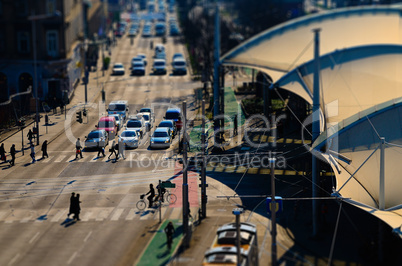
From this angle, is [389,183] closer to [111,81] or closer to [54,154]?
[54,154]

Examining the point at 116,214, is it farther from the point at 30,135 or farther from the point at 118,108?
the point at 118,108

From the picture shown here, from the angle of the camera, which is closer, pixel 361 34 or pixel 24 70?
pixel 361 34

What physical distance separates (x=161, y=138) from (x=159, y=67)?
44.3 metres

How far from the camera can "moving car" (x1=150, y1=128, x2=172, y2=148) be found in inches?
2753

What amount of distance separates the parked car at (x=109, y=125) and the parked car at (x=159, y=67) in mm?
38433

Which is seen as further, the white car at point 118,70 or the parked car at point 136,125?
the white car at point 118,70

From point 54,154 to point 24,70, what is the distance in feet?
92.2

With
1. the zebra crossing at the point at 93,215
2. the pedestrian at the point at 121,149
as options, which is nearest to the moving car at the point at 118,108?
the pedestrian at the point at 121,149

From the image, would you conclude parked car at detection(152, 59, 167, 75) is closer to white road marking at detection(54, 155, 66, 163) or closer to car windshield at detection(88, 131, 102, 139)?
car windshield at detection(88, 131, 102, 139)

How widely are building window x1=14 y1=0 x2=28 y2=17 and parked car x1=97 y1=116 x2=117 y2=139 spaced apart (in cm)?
2365

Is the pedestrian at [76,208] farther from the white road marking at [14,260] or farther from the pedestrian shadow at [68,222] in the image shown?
the white road marking at [14,260]

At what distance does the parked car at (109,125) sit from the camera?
7388 cm

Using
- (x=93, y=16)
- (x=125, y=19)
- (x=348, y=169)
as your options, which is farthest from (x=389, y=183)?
(x=125, y=19)

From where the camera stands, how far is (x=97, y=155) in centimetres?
6744
